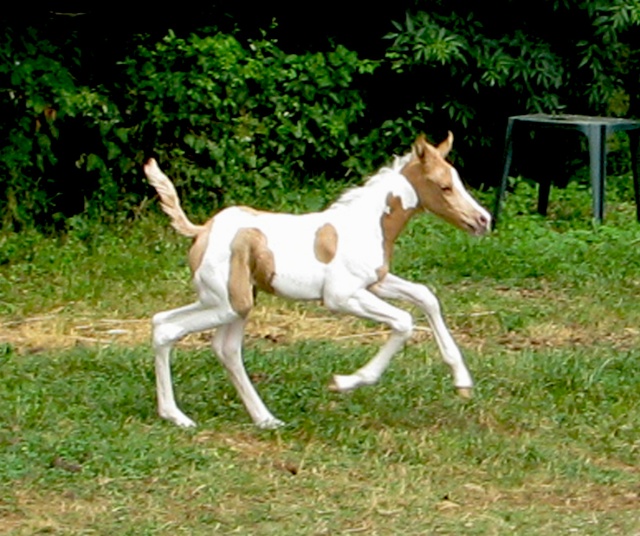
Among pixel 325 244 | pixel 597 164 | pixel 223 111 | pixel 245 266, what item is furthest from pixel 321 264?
pixel 597 164

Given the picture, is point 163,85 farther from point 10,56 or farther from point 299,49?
point 299,49

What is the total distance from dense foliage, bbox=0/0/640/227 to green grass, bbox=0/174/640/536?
1.78 m

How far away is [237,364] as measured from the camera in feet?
25.2

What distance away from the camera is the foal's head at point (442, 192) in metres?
7.68

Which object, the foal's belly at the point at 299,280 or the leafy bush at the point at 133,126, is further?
the leafy bush at the point at 133,126

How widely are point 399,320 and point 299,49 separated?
7404 mm

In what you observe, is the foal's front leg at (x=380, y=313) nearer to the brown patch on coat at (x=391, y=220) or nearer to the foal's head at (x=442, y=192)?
the brown patch on coat at (x=391, y=220)

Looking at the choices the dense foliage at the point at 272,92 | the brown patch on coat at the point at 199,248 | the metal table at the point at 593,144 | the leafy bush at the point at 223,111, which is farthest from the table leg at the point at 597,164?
the brown patch on coat at the point at 199,248

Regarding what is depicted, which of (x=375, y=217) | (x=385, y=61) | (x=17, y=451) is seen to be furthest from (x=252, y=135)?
(x=17, y=451)

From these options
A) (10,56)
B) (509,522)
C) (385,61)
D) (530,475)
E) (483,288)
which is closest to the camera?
(509,522)

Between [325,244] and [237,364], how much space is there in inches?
26.8

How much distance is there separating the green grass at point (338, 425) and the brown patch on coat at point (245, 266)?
0.57m

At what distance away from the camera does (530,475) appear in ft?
23.0

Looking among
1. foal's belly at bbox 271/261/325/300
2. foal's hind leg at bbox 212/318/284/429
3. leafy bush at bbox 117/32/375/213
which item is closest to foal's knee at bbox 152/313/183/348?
foal's hind leg at bbox 212/318/284/429
